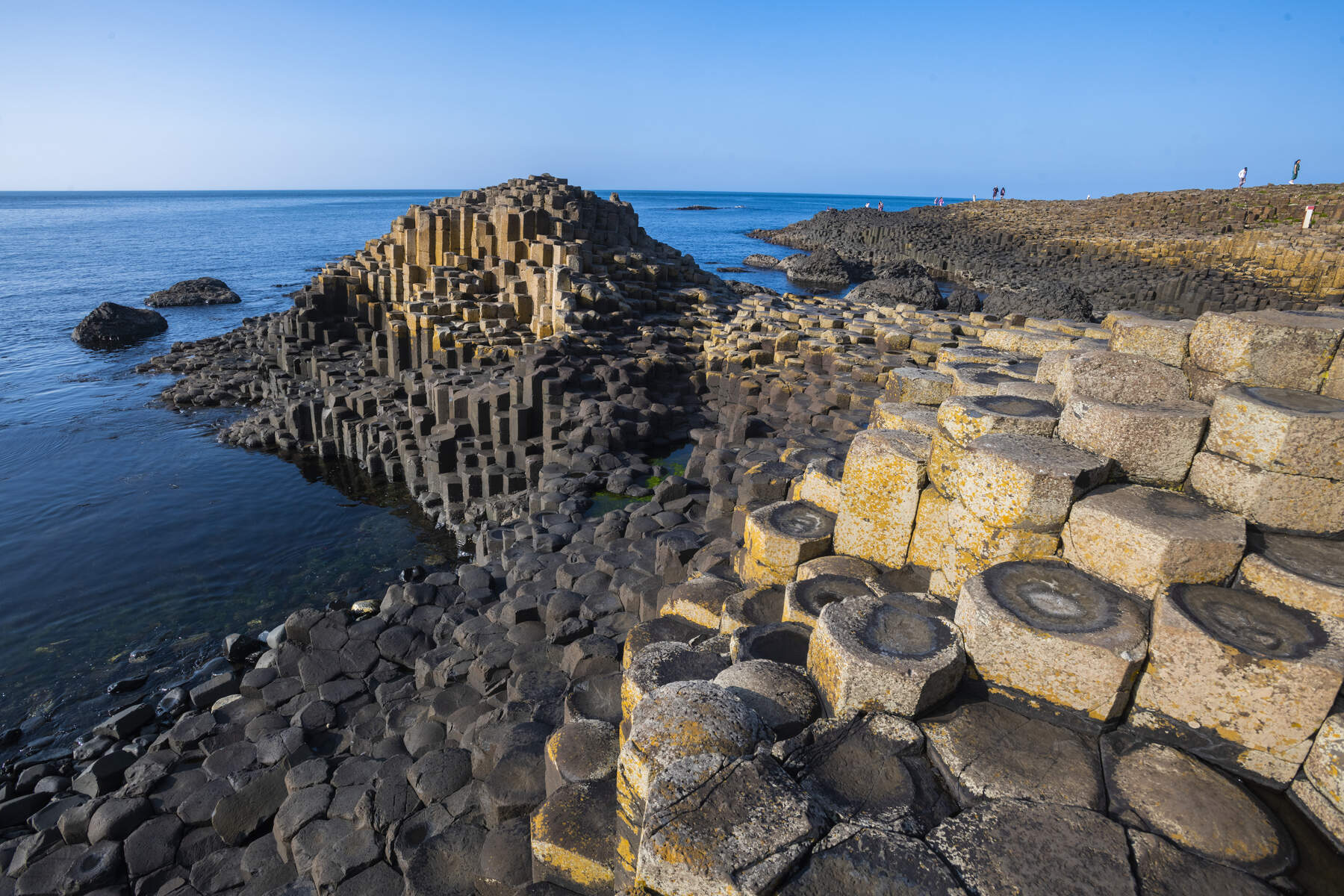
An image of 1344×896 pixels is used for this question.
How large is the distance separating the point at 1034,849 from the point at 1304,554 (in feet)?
6.61

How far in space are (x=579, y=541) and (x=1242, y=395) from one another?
23.5 feet

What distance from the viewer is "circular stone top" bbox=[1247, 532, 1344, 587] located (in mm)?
2953

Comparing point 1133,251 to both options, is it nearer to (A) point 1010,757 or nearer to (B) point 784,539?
(B) point 784,539

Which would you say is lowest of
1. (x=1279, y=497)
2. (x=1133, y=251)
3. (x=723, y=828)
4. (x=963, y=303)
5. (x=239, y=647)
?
(x=239, y=647)

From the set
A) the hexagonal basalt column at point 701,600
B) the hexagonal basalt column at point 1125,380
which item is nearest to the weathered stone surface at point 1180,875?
the hexagonal basalt column at point 1125,380

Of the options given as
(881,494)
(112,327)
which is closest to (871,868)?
(881,494)

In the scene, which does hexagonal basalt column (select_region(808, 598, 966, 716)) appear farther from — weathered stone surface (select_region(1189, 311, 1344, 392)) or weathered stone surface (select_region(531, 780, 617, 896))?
weathered stone surface (select_region(1189, 311, 1344, 392))

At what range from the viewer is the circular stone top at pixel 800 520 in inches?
195

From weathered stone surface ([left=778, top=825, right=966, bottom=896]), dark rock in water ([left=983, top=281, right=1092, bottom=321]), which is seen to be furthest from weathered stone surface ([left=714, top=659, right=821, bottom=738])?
dark rock in water ([left=983, top=281, right=1092, bottom=321])

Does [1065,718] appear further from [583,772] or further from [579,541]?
[579,541]

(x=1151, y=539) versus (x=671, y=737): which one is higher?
(x=1151, y=539)

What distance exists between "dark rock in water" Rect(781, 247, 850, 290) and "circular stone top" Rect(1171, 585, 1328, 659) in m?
42.8

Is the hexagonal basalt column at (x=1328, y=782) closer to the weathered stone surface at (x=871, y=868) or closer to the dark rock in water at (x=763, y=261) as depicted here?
the weathered stone surface at (x=871, y=868)

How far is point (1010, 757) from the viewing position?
294cm
